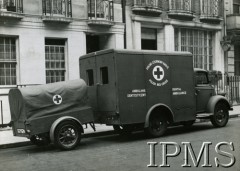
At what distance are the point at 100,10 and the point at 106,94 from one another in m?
8.08

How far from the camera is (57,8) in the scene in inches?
689

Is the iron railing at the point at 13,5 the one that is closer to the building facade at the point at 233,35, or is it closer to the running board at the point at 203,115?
the running board at the point at 203,115

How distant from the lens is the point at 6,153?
1066 cm

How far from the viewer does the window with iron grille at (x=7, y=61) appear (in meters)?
16.1

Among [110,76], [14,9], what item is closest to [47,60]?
[14,9]

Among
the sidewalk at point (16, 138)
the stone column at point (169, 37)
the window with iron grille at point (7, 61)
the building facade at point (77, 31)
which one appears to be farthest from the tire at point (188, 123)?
the stone column at point (169, 37)

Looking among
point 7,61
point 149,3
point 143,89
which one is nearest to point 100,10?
point 149,3

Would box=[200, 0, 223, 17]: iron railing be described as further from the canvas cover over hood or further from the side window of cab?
the canvas cover over hood

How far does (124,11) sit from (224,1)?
338 inches

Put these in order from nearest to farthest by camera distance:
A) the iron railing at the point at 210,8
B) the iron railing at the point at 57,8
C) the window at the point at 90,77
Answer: the window at the point at 90,77 → the iron railing at the point at 57,8 → the iron railing at the point at 210,8

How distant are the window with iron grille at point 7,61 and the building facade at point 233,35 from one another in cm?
1411

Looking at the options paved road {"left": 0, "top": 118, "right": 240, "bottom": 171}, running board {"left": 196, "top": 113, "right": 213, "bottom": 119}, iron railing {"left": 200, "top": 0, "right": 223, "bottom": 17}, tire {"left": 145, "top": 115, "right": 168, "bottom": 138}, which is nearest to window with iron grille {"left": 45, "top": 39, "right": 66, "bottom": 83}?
paved road {"left": 0, "top": 118, "right": 240, "bottom": 171}

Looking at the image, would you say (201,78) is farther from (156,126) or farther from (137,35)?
(137,35)

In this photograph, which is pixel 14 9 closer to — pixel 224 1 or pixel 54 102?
pixel 54 102
